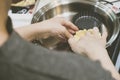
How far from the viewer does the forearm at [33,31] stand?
3.26 feet

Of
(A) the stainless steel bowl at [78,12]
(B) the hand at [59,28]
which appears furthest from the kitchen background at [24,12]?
(B) the hand at [59,28]

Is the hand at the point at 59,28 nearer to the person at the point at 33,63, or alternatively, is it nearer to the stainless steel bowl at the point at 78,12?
the stainless steel bowl at the point at 78,12

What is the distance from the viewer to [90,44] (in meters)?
0.90

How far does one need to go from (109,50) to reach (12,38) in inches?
24.2

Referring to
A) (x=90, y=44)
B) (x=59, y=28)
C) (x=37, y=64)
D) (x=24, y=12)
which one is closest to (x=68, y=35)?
(x=59, y=28)

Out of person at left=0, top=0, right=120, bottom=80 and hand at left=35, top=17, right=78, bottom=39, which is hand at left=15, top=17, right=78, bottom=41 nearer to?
hand at left=35, top=17, right=78, bottom=39

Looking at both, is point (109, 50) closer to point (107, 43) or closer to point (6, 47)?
point (107, 43)

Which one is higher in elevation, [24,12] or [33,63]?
[33,63]

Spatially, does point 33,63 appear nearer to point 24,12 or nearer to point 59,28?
point 59,28

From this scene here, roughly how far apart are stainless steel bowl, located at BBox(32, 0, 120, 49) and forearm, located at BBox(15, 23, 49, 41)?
0.16 feet

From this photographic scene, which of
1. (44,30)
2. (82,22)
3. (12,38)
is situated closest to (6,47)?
(12,38)

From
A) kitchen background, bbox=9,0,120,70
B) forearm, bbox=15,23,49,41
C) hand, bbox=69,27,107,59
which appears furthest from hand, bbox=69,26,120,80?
kitchen background, bbox=9,0,120,70

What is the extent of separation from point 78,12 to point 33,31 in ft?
0.87

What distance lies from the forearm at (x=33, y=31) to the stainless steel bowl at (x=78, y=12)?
5 cm
